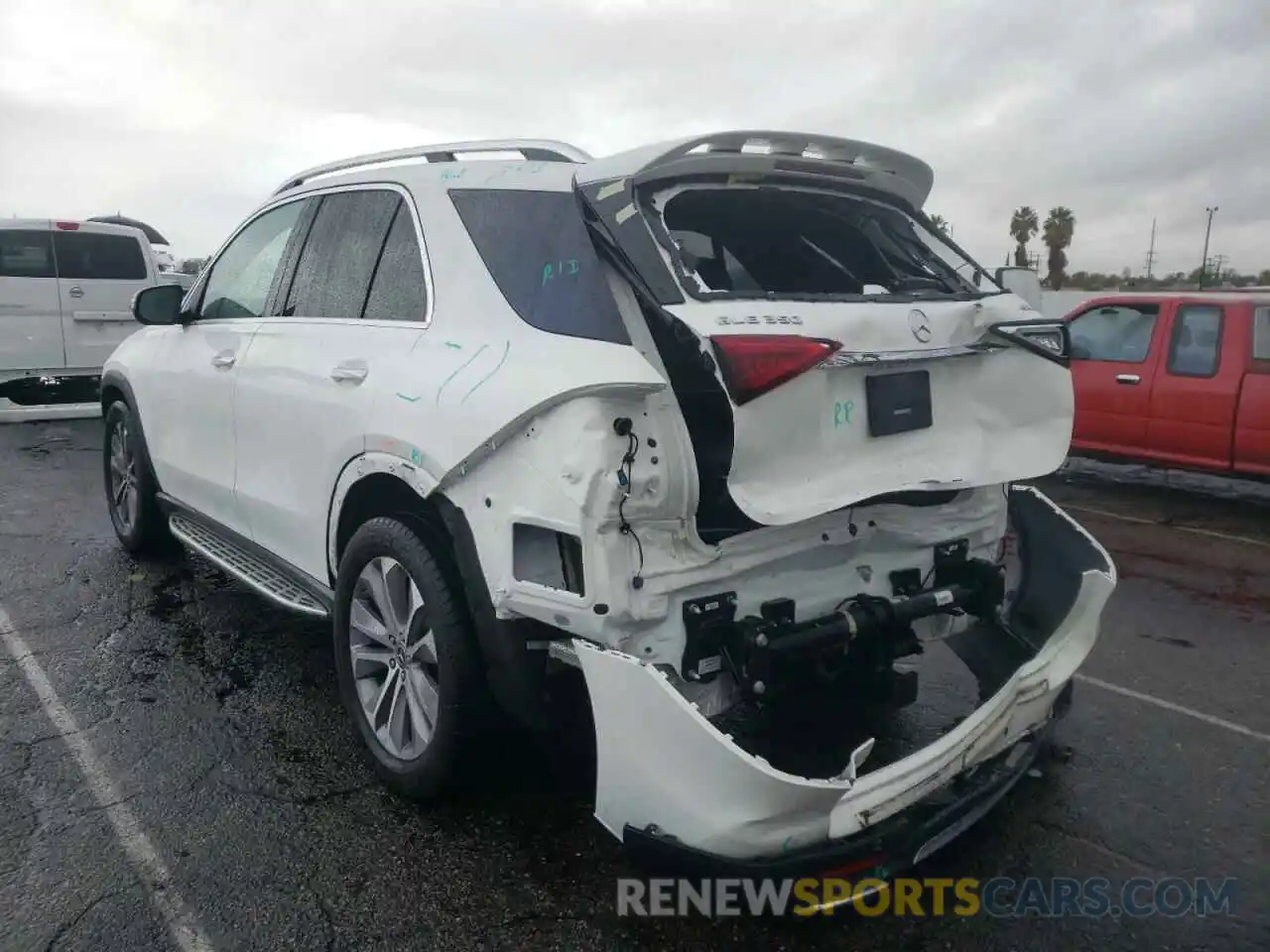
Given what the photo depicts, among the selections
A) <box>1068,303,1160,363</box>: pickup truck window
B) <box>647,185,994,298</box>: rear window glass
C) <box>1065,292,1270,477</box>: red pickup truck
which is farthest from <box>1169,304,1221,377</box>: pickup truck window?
<box>647,185,994,298</box>: rear window glass

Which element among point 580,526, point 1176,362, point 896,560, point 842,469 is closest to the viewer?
point 580,526

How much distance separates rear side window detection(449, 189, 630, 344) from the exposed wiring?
10.6 inches

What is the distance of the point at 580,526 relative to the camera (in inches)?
99.0

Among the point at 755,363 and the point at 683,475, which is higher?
the point at 755,363

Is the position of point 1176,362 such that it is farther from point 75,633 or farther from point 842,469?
point 75,633

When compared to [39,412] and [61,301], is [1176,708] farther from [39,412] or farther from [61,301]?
[61,301]

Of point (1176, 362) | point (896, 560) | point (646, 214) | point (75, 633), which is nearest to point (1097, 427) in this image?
point (1176, 362)

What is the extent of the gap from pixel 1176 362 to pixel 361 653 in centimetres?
753

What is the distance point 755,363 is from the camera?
2486mm

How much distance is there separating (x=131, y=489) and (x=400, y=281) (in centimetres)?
334

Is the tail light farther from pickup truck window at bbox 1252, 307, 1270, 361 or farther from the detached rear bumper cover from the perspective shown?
pickup truck window at bbox 1252, 307, 1270, 361

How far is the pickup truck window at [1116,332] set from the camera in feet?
28.7

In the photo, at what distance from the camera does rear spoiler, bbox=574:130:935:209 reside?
283cm

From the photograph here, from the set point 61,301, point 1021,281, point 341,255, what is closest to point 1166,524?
point 1021,281
